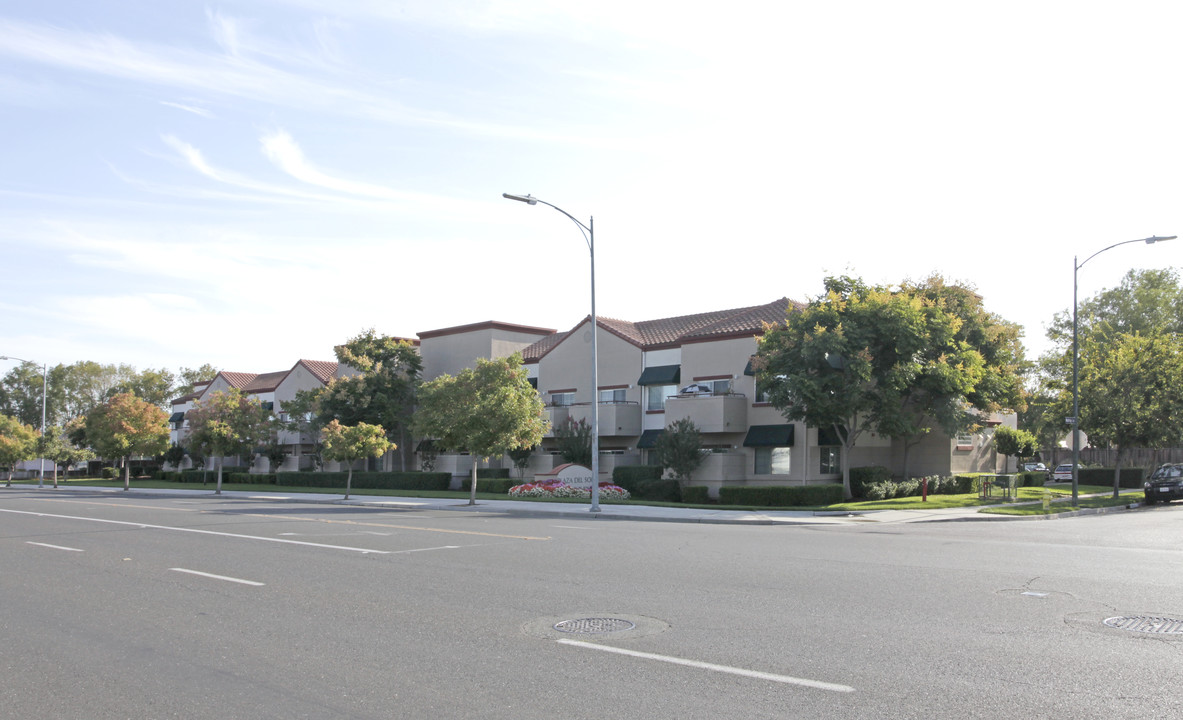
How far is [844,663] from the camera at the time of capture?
24.2ft

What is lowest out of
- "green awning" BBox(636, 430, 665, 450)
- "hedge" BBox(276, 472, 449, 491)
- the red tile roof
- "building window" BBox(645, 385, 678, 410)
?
"hedge" BBox(276, 472, 449, 491)

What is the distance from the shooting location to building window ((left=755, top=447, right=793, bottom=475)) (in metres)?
37.8

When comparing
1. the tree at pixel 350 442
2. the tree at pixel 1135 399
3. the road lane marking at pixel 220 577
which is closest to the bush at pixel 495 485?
the tree at pixel 350 442

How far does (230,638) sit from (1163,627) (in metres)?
8.81

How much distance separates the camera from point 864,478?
3616 centimetres

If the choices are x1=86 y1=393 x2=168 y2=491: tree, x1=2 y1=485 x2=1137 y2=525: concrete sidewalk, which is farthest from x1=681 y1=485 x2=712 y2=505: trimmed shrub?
x1=86 y1=393 x2=168 y2=491: tree

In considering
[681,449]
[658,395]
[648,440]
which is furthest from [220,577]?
[658,395]

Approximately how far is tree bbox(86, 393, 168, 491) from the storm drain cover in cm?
5660

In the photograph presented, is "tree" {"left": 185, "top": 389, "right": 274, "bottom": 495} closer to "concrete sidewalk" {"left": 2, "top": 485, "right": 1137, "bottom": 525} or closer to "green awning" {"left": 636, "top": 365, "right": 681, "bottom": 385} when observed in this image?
"concrete sidewalk" {"left": 2, "top": 485, "right": 1137, "bottom": 525}

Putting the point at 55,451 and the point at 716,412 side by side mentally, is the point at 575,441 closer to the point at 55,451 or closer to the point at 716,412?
the point at 716,412

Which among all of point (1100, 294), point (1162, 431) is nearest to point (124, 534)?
point (1162, 431)

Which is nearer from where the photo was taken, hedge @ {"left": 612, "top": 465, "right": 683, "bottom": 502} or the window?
hedge @ {"left": 612, "top": 465, "right": 683, "bottom": 502}

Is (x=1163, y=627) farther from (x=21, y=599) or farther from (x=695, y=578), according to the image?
(x=21, y=599)

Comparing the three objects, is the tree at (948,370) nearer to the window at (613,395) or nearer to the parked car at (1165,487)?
the parked car at (1165,487)
